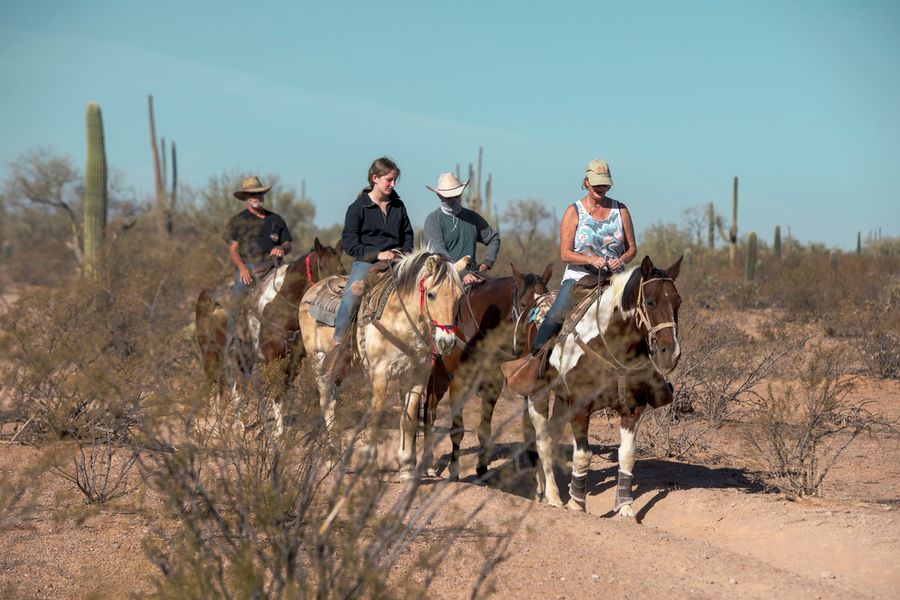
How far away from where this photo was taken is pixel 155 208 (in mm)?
39594

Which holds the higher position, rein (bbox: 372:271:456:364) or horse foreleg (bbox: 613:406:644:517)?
rein (bbox: 372:271:456:364)

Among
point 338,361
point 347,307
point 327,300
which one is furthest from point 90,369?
point 327,300

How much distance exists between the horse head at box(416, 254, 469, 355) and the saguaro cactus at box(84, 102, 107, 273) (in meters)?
16.3

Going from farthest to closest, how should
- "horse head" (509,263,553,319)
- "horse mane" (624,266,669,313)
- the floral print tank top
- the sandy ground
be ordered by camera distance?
"horse head" (509,263,553,319), the floral print tank top, "horse mane" (624,266,669,313), the sandy ground

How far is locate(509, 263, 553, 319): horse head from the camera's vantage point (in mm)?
8906

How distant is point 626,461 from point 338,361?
2603 mm

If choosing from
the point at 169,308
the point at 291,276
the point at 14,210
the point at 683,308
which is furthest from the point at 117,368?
the point at 14,210

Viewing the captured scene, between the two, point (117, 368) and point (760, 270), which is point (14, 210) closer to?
point (760, 270)

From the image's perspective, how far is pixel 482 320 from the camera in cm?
918

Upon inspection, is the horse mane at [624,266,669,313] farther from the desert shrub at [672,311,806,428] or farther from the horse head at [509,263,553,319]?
the desert shrub at [672,311,806,428]

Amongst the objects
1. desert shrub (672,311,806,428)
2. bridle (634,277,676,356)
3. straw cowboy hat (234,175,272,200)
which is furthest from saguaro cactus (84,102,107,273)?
bridle (634,277,676,356)

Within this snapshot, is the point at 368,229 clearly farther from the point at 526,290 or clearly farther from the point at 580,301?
the point at 580,301

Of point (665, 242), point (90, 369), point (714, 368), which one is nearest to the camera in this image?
point (90, 369)

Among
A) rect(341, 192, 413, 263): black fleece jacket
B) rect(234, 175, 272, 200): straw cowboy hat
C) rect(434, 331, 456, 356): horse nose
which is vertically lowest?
rect(434, 331, 456, 356): horse nose
